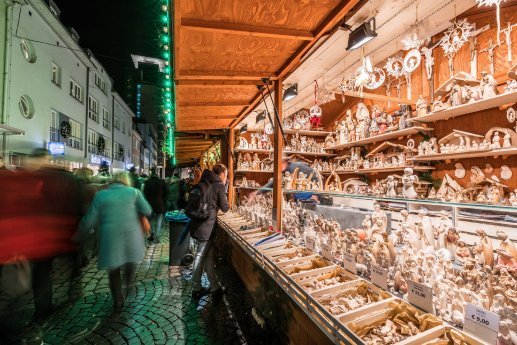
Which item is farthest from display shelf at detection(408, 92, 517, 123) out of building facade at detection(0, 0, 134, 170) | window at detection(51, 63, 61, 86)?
window at detection(51, 63, 61, 86)

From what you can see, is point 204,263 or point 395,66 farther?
point 395,66

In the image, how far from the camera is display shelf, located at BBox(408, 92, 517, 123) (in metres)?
3.49

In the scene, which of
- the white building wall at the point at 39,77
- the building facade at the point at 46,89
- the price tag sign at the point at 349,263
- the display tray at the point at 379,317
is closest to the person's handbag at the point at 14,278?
the display tray at the point at 379,317

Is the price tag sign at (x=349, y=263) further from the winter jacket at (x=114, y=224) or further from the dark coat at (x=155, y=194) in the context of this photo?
the dark coat at (x=155, y=194)

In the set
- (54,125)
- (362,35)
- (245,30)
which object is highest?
(54,125)

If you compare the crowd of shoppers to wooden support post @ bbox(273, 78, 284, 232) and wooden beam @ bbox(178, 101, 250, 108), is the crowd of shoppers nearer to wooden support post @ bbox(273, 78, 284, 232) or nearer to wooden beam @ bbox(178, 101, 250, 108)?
wooden support post @ bbox(273, 78, 284, 232)

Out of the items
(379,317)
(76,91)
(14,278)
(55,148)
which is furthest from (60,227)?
(76,91)

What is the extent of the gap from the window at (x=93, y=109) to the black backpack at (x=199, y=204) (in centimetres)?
1769

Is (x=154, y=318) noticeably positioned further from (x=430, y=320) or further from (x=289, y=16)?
(x=289, y=16)

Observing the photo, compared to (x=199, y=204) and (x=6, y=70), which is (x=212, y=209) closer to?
(x=199, y=204)

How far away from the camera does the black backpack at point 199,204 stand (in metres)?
3.94

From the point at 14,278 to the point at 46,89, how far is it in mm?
12724

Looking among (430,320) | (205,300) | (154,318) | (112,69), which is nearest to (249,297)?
(205,300)

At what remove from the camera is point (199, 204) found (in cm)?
394
